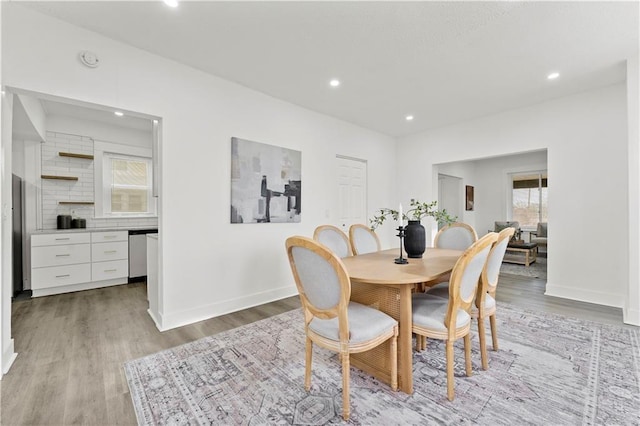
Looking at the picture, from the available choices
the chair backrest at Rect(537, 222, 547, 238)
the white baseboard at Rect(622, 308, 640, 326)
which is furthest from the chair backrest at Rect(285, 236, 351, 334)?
the chair backrest at Rect(537, 222, 547, 238)

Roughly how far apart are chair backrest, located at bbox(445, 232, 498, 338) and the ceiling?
5.76 feet

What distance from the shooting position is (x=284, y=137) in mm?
3723

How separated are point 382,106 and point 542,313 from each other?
10.4ft

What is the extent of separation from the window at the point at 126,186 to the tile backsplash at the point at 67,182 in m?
0.19

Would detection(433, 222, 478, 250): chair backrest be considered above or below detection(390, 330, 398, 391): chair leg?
above

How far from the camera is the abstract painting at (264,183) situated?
10.5ft

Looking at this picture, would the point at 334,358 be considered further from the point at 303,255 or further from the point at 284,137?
the point at 284,137

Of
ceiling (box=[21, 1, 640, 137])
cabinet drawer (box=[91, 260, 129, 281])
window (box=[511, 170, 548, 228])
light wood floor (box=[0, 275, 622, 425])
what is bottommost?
light wood floor (box=[0, 275, 622, 425])

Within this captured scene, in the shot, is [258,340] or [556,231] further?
[556,231]

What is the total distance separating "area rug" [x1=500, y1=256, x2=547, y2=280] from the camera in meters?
4.79

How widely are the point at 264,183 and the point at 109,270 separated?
2.82 metres

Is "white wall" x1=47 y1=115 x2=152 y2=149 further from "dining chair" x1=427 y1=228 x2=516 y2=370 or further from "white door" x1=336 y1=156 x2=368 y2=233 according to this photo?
"dining chair" x1=427 y1=228 x2=516 y2=370

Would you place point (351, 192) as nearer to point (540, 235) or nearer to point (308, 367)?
point (308, 367)

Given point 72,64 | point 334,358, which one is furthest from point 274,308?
point 72,64
